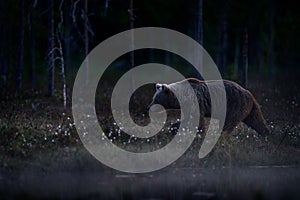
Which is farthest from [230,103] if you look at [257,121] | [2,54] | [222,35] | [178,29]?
[178,29]

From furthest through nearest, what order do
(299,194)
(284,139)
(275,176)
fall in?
(284,139) → (275,176) → (299,194)

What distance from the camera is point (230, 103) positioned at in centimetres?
1770

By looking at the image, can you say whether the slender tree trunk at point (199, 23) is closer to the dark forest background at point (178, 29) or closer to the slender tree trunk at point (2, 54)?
the dark forest background at point (178, 29)

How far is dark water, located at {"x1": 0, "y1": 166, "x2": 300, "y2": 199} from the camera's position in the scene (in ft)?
41.9

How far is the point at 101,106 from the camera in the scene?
23484 mm

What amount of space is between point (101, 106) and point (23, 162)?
835 centimetres

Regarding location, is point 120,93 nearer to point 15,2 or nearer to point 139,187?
point 15,2

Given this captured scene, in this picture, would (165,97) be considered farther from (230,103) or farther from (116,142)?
(116,142)

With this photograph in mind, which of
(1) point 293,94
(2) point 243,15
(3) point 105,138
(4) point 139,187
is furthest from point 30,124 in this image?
(2) point 243,15

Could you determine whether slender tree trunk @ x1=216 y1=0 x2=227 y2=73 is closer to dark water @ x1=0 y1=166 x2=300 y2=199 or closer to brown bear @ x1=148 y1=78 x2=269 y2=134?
brown bear @ x1=148 y1=78 x2=269 y2=134

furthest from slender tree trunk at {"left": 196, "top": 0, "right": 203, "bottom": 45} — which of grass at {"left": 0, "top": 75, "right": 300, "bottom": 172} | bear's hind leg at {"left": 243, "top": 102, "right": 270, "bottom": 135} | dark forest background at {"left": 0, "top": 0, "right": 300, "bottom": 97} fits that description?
dark forest background at {"left": 0, "top": 0, "right": 300, "bottom": 97}

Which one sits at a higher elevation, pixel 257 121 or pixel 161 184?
pixel 257 121

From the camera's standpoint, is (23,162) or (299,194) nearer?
(299,194)

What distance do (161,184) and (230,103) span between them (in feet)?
15.3
